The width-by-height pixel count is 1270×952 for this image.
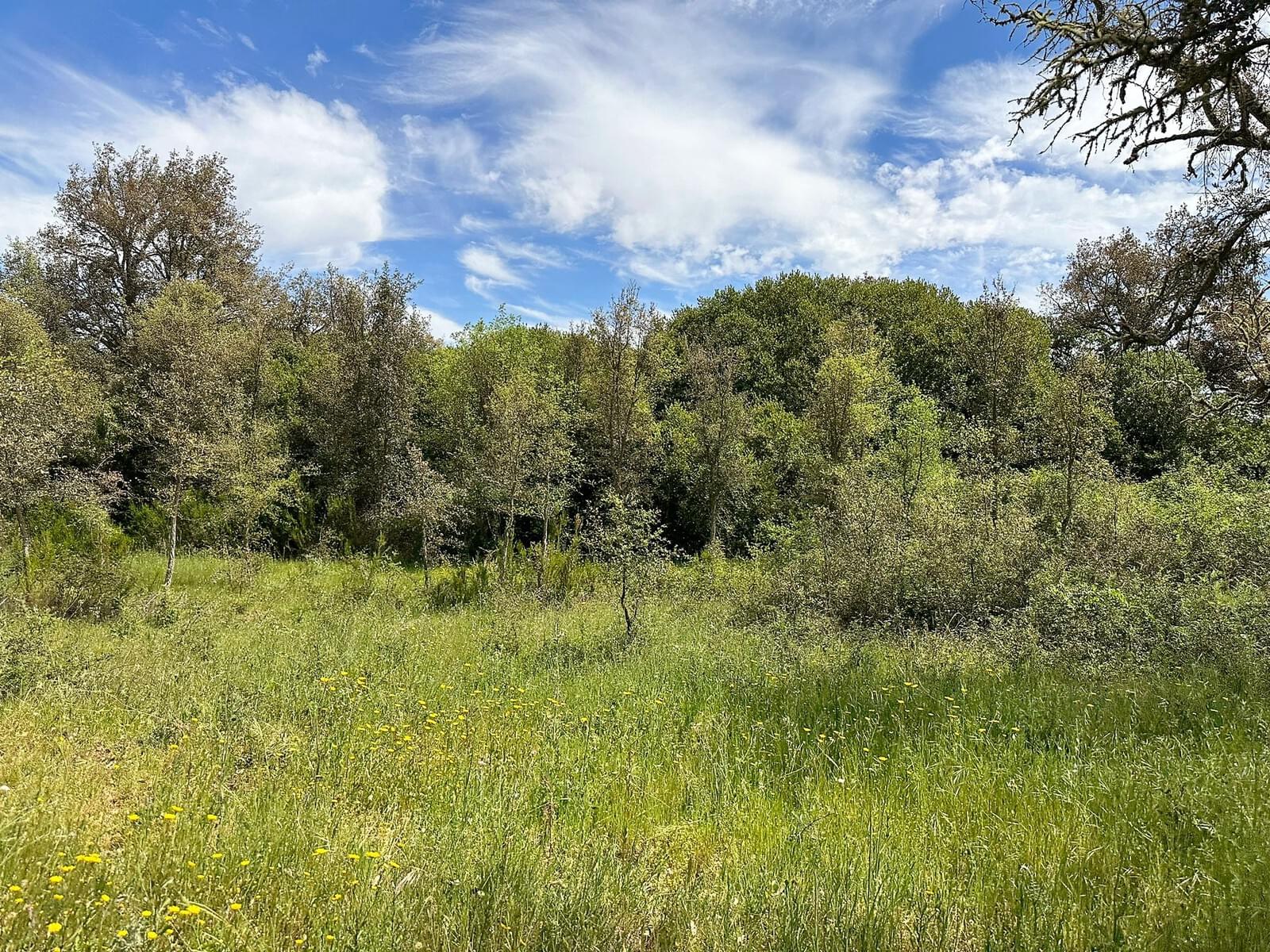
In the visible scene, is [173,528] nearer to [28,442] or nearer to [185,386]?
[28,442]

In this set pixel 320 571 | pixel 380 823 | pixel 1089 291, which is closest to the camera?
pixel 380 823

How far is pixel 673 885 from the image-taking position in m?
3.29

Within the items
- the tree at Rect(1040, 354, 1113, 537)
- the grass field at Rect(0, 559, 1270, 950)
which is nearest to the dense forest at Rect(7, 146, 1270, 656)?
the tree at Rect(1040, 354, 1113, 537)

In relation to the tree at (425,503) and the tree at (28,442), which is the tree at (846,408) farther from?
the tree at (28,442)

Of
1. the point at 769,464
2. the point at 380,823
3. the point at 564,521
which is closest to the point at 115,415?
the point at 564,521

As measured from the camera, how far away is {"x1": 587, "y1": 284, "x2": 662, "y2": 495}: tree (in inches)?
870

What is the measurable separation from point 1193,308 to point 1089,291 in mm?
23989

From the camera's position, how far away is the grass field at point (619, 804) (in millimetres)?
2725

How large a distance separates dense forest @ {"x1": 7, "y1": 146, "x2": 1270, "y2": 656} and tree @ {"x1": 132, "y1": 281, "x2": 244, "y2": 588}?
0.13 metres

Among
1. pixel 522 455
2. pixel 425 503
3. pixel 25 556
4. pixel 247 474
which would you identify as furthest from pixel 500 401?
pixel 25 556

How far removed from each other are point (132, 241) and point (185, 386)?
43.9ft

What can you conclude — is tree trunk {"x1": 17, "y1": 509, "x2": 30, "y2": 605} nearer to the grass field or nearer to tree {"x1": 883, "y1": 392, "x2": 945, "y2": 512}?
the grass field

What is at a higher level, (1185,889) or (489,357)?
(489,357)

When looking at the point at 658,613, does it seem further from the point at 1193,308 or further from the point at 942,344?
the point at 942,344
